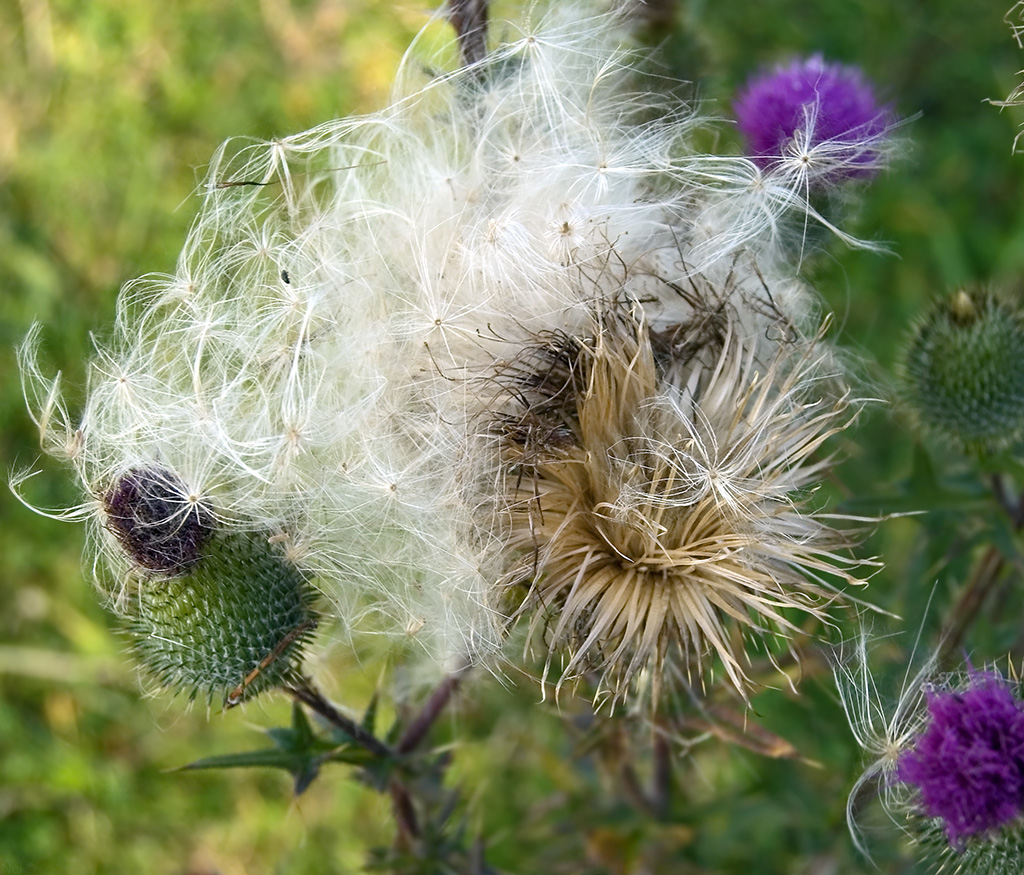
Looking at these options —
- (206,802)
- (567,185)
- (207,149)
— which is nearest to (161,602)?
(567,185)

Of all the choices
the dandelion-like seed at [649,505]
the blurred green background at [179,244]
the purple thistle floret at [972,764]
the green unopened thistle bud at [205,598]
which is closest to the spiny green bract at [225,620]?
the green unopened thistle bud at [205,598]

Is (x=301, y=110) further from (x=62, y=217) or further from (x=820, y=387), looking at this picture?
(x=820, y=387)

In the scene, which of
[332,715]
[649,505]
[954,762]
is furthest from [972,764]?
[332,715]

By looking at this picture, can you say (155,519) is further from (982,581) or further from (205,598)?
(982,581)

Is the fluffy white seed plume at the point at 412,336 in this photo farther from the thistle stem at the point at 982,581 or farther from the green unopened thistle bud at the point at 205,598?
the thistle stem at the point at 982,581

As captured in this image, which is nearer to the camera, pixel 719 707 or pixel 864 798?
pixel 864 798

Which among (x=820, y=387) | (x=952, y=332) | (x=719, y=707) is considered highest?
(x=820, y=387)
